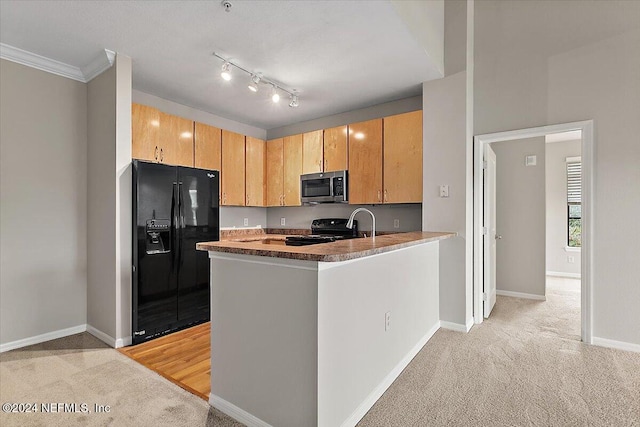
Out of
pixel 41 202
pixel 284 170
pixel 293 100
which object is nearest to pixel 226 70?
pixel 293 100

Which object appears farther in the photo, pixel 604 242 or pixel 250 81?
pixel 250 81

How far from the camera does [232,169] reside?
4.42 metres

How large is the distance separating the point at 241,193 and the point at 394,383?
10.5 feet

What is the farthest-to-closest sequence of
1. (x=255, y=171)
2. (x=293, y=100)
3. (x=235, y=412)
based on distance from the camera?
1. (x=255, y=171)
2. (x=293, y=100)
3. (x=235, y=412)

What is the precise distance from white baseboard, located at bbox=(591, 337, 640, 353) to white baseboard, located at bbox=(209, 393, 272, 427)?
2.97 metres

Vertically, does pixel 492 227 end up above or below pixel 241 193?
below

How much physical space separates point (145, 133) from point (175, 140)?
38cm

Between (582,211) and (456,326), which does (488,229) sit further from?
(456,326)

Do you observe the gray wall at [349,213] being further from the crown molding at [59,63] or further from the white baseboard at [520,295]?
the crown molding at [59,63]

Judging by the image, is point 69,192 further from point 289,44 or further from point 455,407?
point 455,407

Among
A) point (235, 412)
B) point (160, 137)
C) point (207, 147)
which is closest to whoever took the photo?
point (235, 412)

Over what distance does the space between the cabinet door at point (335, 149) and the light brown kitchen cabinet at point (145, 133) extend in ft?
6.67

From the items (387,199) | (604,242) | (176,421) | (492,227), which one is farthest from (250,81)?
(604,242)

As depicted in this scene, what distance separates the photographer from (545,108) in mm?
3053
